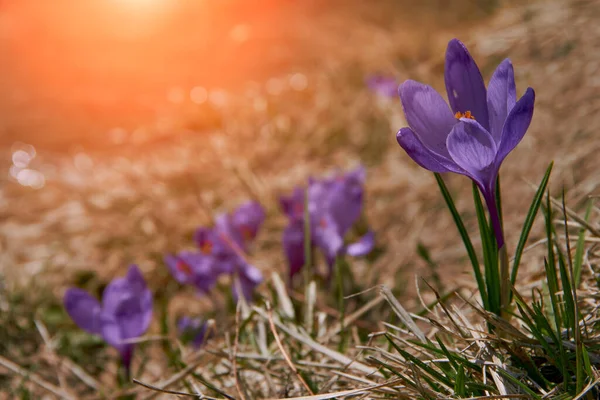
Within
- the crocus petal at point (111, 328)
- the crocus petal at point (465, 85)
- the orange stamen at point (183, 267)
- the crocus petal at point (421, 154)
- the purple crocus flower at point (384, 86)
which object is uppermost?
the purple crocus flower at point (384, 86)

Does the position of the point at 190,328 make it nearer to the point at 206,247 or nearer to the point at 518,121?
the point at 206,247

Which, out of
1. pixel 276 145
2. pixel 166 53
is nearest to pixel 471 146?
pixel 276 145

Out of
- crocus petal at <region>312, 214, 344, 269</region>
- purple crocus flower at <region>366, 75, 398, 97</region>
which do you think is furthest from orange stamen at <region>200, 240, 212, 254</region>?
purple crocus flower at <region>366, 75, 398, 97</region>

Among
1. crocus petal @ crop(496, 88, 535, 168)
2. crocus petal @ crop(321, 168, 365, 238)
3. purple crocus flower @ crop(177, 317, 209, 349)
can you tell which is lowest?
purple crocus flower @ crop(177, 317, 209, 349)

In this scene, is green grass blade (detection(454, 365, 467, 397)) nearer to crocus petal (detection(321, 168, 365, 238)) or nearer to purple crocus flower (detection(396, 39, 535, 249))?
purple crocus flower (detection(396, 39, 535, 249))

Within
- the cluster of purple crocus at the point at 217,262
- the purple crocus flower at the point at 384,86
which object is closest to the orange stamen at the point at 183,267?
the cluster of purple crocus at the point at 217,262

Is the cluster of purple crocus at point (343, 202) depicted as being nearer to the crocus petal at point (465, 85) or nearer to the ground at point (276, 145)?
the crocus petal at point (465, 85)

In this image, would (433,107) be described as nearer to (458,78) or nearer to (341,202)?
(458,78)
